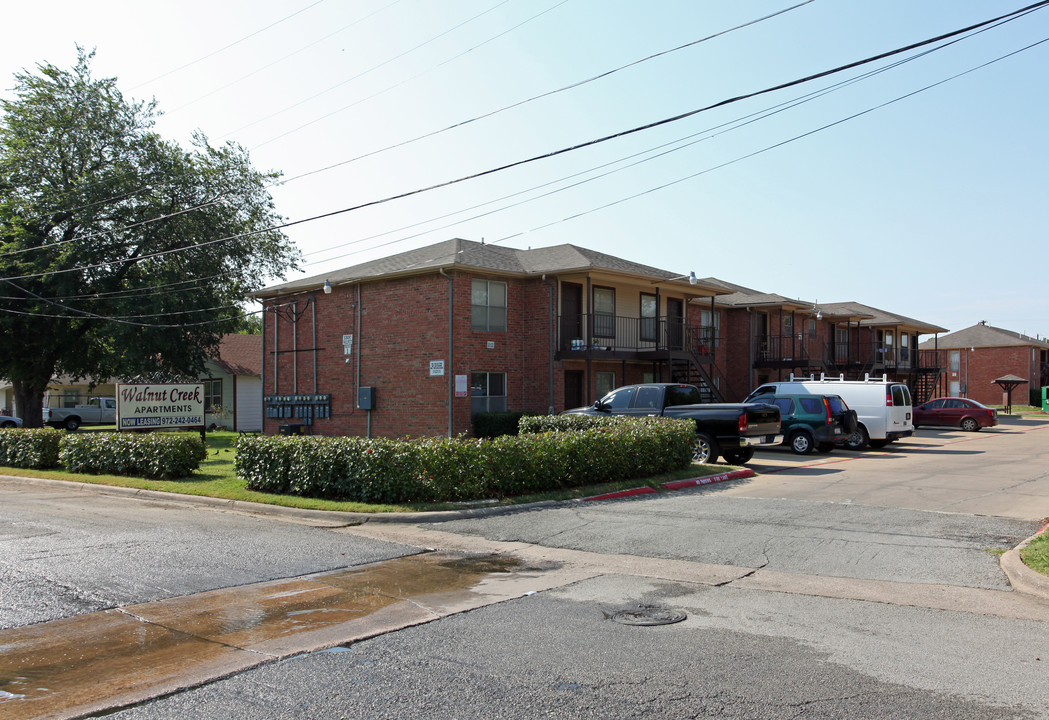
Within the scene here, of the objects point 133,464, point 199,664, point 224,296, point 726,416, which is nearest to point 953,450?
point 726,416

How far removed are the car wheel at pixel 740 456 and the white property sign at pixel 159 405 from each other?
1323 centimetres

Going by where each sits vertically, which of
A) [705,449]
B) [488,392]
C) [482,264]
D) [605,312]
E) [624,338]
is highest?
[482,264]

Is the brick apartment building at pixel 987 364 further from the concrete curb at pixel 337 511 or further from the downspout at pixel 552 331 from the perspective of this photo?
the concrete curb at pixel 337 511

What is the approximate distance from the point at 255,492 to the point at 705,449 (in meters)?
10.0

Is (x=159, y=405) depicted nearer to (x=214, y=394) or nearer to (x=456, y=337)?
(x=456, y=337)

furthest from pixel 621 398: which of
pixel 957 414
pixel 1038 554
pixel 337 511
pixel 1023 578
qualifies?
pixel 957 414

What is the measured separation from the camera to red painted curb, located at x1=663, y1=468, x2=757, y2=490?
1491cm

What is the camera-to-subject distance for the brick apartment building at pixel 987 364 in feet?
213

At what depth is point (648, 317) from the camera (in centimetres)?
2950

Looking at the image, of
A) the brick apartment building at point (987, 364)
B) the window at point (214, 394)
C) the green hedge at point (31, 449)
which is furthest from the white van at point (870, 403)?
the brick apartment building at point (987, 364)

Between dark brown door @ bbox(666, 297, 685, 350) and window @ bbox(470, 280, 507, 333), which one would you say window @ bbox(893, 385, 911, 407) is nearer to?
dark brown door @ bbox(666, 297, 685, 350)

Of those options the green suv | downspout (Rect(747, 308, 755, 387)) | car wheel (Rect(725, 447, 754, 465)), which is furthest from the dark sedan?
car wheel (Rect(725, 447, 754, 465))

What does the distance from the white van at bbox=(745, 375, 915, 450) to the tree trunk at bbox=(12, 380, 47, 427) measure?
92.9 ft

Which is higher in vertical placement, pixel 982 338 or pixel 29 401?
pixel 982 338
